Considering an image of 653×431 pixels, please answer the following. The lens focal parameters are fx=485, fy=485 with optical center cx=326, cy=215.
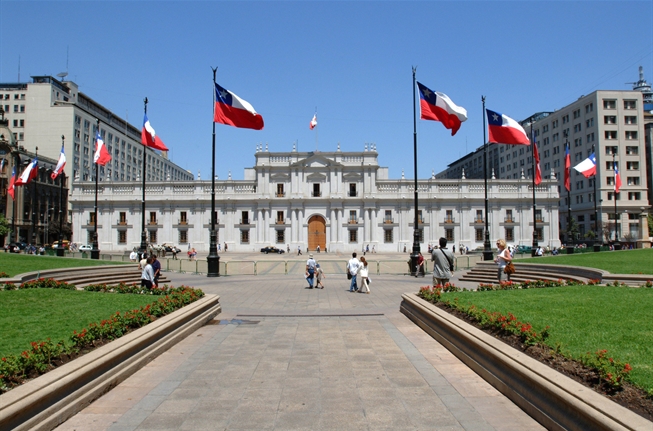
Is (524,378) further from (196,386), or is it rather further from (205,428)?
(196,386)

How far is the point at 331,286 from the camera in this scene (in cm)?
2223

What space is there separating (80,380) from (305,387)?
2.77m

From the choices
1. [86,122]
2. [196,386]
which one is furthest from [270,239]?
[196,386]

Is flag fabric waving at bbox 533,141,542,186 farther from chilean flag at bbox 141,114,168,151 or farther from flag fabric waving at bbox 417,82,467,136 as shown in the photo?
chilean flag at bbox 141,114,168,151

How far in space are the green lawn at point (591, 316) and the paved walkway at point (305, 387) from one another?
1.30 meters

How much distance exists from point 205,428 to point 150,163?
4251 inches

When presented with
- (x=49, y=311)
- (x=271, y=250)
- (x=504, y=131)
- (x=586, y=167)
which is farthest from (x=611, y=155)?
(x=49, y=311)

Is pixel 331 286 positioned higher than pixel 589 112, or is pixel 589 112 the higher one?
pixel 589 112

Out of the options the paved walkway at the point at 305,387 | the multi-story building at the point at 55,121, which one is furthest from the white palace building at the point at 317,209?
the paved walkway at the point at 305,387

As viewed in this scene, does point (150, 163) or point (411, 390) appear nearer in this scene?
point (411, 390)

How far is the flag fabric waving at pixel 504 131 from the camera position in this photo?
24609 millimetres

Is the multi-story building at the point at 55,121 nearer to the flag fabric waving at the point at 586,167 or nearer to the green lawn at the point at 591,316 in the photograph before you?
the flag fabric waving at the point at 586,167

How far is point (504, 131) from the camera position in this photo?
81.3 feet

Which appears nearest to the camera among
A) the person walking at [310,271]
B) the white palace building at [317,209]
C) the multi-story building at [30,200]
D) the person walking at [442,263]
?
the person walking at [442,263]
